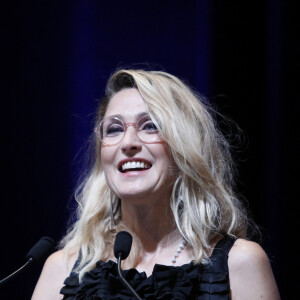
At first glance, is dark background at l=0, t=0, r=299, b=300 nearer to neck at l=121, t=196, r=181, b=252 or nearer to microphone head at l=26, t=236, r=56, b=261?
neck at l=121, t=196, r=181, b=252

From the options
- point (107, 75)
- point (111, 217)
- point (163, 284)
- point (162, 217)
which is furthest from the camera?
point (107, 75)

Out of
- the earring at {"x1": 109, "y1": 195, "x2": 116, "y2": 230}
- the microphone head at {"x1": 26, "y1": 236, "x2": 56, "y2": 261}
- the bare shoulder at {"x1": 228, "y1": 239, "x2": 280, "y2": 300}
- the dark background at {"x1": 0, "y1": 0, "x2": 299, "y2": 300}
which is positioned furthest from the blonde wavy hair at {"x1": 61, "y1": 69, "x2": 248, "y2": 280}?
the dark background at {"x1": 0, "y1": 0, "x2": 299, "y2": 300}

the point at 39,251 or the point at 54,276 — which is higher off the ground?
the point at 39,251

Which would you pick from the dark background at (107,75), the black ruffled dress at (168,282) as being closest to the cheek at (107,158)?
the black ruffled dress at (168,282)

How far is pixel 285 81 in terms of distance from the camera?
2521 millimetres

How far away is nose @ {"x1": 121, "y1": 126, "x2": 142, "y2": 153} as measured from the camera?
193 centimetres

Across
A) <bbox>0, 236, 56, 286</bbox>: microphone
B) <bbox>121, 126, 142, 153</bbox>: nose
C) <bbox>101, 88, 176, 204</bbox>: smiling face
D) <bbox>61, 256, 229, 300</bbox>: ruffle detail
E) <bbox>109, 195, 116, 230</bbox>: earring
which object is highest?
<bbox>121, 126, 142, 153</bbox>: nose

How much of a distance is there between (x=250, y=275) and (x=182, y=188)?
0.38 metres

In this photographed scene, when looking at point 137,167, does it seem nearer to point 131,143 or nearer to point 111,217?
point 131,143

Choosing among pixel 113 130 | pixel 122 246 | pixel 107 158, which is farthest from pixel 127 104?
pixel 122 246

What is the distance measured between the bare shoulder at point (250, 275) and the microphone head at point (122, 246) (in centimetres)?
35

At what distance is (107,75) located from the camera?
2.92 meters

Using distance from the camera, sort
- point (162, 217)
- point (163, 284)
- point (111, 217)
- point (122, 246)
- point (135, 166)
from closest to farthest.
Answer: point (122, 246) < point (163, 284) < point (135, 166) < point (162, 217) < point (111, 217)

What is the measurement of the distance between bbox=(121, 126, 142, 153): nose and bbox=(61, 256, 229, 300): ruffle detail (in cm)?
37
